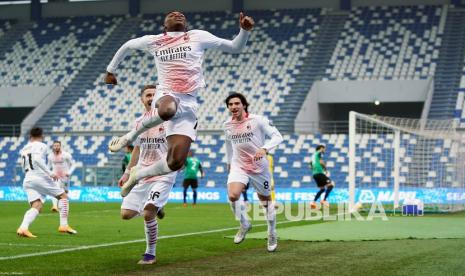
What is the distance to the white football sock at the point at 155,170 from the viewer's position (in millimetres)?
9586

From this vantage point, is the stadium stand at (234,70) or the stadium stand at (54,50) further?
the stadium stand at (54,50)

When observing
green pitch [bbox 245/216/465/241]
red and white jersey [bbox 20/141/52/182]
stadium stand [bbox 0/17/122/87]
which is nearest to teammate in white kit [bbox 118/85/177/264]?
green pitch [bbox 245/216/465/241]

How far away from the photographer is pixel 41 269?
9.46 metres

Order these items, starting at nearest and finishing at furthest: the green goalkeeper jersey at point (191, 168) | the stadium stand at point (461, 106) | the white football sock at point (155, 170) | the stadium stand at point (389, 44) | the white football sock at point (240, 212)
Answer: the white football sock at point (155, 170) < the white football sock at point (240, 212) < the green goalkeeper jersey at point (191, 168) < the stadium stand at point (461, 106) < the stadium stand at point (389, 44)

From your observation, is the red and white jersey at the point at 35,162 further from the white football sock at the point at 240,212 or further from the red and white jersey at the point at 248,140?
the red and white jersey at the point at 248,140

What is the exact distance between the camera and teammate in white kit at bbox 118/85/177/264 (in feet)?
33.4

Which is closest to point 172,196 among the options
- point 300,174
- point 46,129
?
point 300,174

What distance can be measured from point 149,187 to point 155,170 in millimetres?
888

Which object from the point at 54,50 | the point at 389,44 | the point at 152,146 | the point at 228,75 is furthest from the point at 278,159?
the point at 152,146

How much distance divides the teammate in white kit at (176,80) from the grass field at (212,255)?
1.13 m

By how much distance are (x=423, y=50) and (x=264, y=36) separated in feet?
26.9

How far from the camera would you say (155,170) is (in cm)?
968

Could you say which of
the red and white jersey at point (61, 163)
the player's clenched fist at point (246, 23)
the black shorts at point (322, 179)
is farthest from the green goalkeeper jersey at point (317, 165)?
the player's clenched fist at point (246, 23)

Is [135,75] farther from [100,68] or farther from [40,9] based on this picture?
[40,9]
